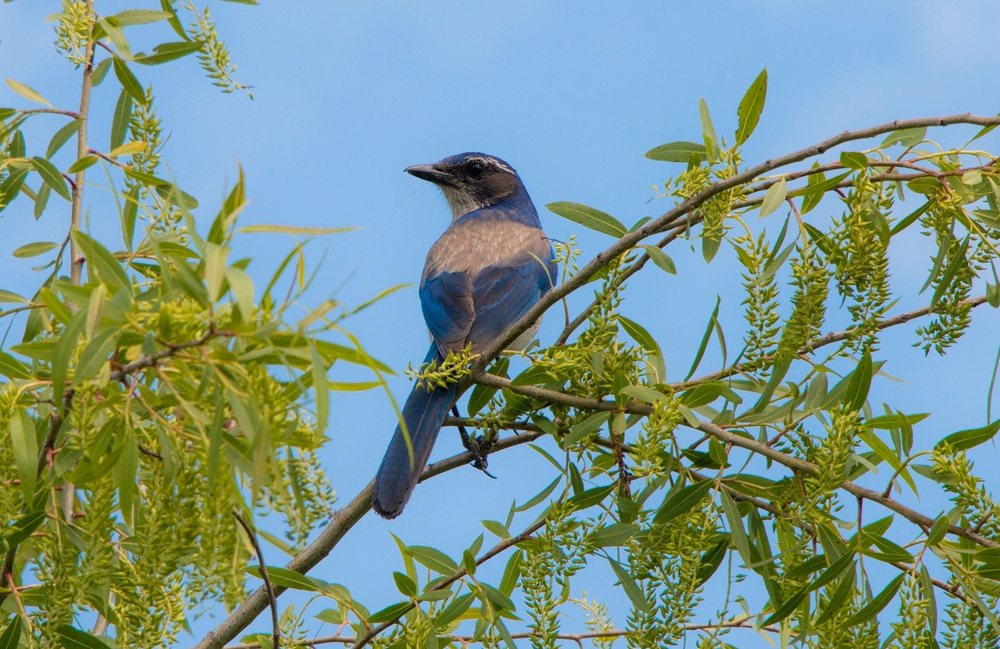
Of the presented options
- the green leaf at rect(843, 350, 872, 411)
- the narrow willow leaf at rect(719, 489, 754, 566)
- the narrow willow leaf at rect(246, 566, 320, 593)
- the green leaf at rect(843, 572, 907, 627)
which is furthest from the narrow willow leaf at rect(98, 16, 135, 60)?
the green leaf at rect(843, 572, 907, 627)

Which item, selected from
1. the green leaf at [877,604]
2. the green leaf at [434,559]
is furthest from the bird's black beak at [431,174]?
the green leaf at [877,604]

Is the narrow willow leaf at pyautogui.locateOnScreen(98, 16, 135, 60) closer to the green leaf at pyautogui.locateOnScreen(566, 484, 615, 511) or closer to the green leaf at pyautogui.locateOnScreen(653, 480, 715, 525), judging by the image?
the green leaf at pyautogui.locateOnScreen(566, 484, 615, 511)

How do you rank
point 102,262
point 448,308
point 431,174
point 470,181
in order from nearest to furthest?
point 102,262 → point 448,308 → point 431,174 → point 470,181

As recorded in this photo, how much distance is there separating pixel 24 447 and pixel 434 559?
3.97 ft

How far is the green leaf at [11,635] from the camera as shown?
2.38m

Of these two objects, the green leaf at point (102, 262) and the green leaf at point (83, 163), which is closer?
the green leaf at point (102, 262)

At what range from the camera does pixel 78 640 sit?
2.49 m

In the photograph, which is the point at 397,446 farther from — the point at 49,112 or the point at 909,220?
the point at 909,220

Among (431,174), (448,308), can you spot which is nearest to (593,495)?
(448,308)

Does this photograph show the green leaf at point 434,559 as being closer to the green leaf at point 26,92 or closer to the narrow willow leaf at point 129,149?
the narrow willow leaf at point 129,149

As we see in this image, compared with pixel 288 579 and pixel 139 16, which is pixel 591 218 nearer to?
pixel 288 579

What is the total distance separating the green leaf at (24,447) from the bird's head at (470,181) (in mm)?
5850

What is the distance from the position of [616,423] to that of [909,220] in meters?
0.92

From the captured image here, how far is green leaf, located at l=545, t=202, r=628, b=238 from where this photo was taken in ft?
9.45
